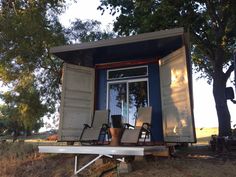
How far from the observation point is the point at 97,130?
7.98 metres

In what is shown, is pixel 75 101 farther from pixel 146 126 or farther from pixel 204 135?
pixel 204 135

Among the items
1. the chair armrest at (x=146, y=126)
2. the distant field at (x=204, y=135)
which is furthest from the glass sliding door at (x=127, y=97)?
the distant field at (x=204, y=135)

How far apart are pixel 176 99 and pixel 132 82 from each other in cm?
187

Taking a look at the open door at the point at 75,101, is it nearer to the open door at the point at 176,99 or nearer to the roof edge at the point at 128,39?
the roof edge at the point at 128,39

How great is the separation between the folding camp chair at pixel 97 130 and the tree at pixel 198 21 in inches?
139

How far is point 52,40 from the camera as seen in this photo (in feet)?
34.2

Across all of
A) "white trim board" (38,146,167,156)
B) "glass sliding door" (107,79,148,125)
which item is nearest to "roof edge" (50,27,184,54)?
"glass sliding door" (107,79,148,125)

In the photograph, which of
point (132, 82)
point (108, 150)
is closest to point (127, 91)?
point (132, 82)

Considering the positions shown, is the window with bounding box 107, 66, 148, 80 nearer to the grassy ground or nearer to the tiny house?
the tiny house

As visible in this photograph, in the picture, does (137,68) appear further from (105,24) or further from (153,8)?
(105,24)

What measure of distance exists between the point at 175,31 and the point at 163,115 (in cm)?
239

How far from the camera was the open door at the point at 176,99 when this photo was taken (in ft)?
22.7

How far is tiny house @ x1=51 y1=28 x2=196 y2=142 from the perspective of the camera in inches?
279

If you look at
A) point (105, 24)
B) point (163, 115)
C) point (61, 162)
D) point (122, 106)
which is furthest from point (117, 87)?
point (105, 24)
